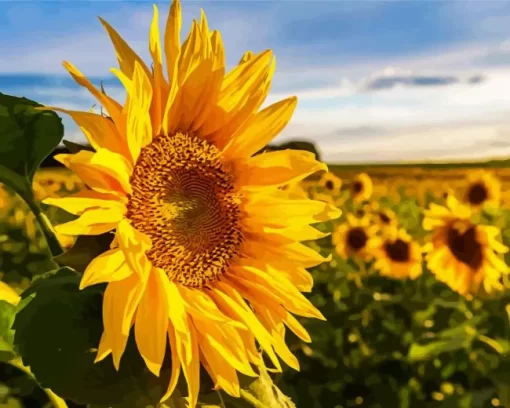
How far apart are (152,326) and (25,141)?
0.27m

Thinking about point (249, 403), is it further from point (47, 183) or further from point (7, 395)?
point (47, 183)

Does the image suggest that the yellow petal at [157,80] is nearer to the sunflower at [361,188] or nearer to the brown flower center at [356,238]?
the brown flower center at [356,238]

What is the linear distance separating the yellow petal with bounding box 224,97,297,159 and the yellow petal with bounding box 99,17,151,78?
0.14 m

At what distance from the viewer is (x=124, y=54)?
76 centimetres

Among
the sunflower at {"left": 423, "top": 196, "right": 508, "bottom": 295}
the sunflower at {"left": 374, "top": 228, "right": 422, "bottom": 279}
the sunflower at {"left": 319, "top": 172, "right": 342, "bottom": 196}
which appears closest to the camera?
the sunflower at {"left": 423, "top": 196, "right": 508, "bottom": 295}

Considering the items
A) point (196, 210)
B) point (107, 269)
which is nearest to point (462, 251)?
point (196, 210)

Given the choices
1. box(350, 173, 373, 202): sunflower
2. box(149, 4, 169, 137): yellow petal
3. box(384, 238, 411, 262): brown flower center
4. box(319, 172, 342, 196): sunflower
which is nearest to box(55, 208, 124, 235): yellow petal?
box(149, 4, 169, 137): yellow petal

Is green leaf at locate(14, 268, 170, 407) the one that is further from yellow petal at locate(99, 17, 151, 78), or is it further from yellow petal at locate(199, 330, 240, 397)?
yellow petal at locate(99, 17, 151, 78)

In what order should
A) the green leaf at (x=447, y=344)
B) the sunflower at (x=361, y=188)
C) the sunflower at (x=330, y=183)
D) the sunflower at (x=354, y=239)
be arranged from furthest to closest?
the sunflower at (x=330, y=183) < the sunflower at (x=361, y=188) < the sunflower at (x=354, y=239) < the green leaf at (x=447, y=344)

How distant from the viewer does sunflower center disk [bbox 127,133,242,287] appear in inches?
32.8

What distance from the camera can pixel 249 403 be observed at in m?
0.85

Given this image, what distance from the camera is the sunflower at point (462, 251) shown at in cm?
257

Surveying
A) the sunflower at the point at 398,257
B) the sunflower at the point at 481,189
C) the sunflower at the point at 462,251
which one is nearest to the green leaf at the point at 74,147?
the sunflower at the point at 462,251

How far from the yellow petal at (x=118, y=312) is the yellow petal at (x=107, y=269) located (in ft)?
0.05
